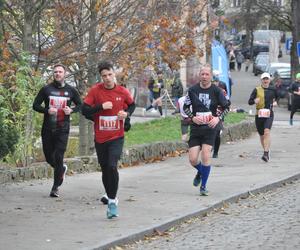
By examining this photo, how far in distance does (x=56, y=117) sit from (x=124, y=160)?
15.3 ft

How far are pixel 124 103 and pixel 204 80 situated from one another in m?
2.07

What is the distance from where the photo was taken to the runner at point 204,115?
11.9 meters

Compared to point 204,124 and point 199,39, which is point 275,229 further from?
point 199,39

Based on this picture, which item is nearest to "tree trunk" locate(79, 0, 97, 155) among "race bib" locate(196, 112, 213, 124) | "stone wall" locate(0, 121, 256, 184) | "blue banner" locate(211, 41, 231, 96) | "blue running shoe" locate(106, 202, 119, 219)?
"stone wall" locate(0, 121, 256, 184)

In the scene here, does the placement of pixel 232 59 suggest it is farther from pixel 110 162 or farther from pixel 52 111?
pixel 110 162

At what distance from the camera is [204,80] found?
11930 mm

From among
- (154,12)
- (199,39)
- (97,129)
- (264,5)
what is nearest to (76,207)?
(97,129)

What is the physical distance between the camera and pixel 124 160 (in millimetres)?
16203

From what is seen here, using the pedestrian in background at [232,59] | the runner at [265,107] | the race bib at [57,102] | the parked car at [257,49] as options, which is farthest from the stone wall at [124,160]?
the parked car at [257,49]

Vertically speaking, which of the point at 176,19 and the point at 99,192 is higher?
the point at 176,19

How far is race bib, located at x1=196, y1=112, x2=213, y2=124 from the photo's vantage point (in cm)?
1188

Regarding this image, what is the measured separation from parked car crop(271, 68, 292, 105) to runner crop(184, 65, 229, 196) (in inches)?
1098

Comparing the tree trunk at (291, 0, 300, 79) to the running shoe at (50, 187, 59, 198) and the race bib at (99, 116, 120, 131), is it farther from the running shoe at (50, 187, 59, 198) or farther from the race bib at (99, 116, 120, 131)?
the race bib at (99, 116, 120, 131)

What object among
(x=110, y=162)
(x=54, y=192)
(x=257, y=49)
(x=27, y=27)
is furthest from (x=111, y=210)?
(x=257, y=49)
